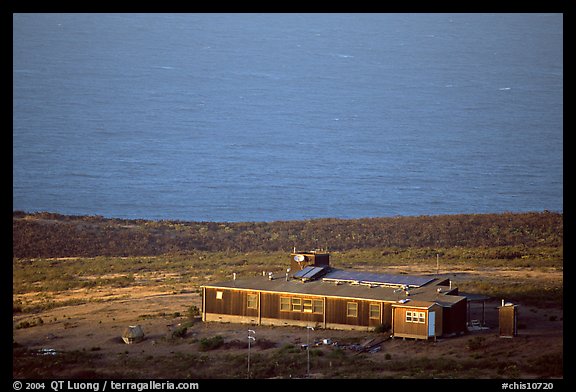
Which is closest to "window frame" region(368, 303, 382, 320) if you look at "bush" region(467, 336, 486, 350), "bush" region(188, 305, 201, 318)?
"bush" region(467, 336, 486, 350)

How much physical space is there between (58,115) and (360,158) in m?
51.4

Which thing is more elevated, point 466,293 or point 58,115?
point 58,115

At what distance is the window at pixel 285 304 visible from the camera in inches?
2105

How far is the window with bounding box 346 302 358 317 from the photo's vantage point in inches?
2047

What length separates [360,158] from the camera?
17175cm

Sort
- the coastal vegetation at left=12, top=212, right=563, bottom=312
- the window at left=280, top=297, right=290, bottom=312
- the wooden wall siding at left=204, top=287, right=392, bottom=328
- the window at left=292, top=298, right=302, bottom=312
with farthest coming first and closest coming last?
the coastal vegetation at left=12, top=212, right=563, bottom=312
the window at left=280, top=297, right=290, bottom=312
the window at left=292, top=298, right=302, bottom=312
the wooden wall siding at left=204, top=287, right=392, bottom=328

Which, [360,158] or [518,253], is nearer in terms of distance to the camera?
[518,253]

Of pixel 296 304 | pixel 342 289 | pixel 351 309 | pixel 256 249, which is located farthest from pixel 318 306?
pixel 256 249

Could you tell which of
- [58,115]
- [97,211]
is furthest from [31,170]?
[58,115]

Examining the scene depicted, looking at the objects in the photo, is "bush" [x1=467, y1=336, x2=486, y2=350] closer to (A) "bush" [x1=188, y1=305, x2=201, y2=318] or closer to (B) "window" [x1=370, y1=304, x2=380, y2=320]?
(B) "window" [x1=370, y1=304, x2=380, y2=320]

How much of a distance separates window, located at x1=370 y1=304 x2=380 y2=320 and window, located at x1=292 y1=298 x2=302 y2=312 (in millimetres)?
3354

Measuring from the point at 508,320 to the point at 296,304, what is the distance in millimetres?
9332

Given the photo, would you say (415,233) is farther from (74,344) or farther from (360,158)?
(360,158)
